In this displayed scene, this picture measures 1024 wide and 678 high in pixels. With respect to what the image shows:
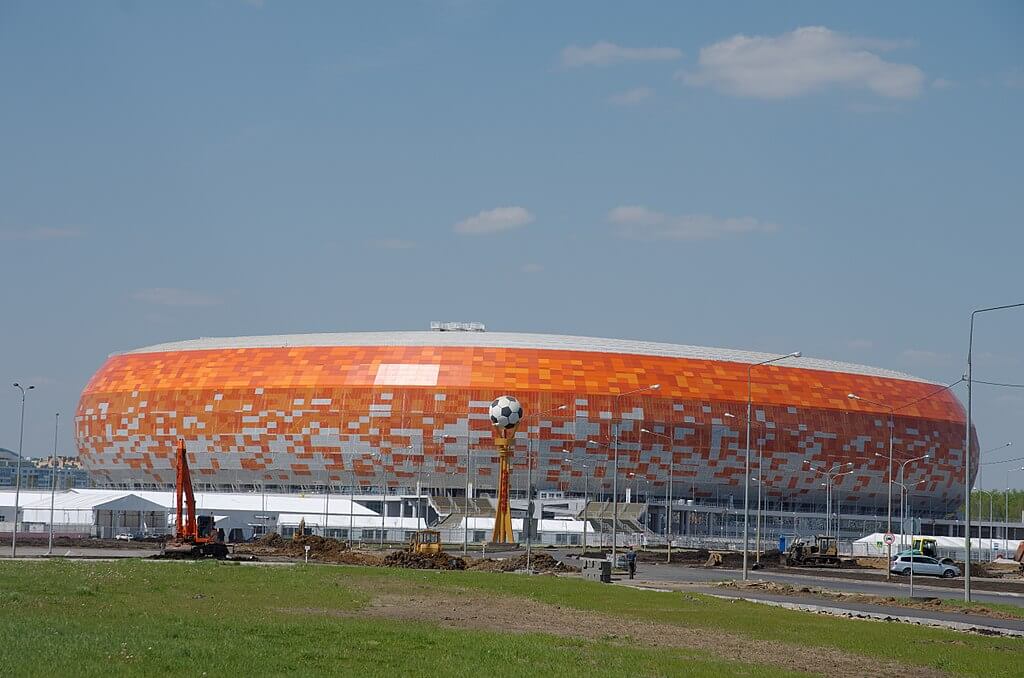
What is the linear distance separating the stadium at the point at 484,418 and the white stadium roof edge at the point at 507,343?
14.0 inches

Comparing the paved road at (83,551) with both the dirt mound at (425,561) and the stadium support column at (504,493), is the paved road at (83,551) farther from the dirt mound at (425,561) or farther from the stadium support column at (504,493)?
the stadium support column at (504,493)

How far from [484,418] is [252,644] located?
122080 mm

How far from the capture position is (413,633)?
2794cm

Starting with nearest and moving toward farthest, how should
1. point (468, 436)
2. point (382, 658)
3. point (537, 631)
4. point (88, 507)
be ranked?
point (382, 658)
point (537, 631)
point (88, 507)
point (468, 436)

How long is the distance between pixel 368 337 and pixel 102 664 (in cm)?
13811

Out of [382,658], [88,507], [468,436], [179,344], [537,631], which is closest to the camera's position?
[382,658]

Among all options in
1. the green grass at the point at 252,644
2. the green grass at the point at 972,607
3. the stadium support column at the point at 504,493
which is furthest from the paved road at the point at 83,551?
the green grass at the point at 972,607

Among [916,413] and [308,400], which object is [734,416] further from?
[308,400]

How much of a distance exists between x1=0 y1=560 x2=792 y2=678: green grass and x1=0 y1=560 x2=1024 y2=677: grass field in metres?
0.05

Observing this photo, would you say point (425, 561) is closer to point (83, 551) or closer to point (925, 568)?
point (83, 551)

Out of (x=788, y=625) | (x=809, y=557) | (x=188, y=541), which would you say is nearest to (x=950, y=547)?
(x=809, y=557)

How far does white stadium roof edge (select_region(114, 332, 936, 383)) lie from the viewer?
153500 mm

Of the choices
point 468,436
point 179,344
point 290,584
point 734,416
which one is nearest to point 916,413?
point 734,416

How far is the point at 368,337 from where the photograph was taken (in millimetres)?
158375
